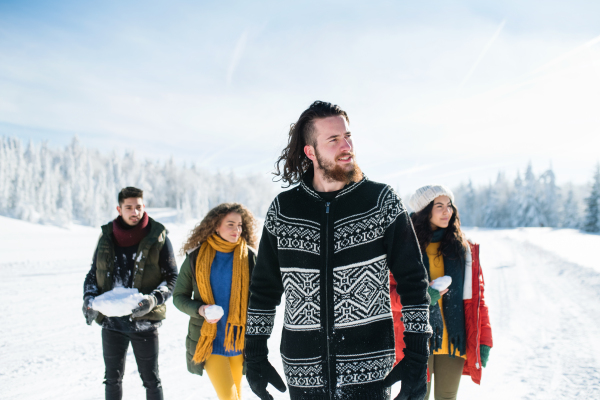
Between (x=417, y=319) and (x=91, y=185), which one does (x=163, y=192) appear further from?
(x=417, y=319)

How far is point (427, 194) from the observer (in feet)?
11.3

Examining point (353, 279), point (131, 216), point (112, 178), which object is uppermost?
point (112, 178)

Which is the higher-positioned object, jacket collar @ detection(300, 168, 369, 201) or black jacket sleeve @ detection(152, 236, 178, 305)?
jacket collar @ detection(300, 168, 369, 201)

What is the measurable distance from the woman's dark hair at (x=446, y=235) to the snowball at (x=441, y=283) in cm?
32

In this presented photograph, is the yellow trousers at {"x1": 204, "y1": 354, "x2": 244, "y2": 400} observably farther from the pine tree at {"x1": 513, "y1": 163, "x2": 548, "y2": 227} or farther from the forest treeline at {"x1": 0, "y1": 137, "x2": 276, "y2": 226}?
the pine tree at {"x1": 513, "y1": 163, "x2": 548, "y2": 227}

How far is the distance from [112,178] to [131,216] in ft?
287

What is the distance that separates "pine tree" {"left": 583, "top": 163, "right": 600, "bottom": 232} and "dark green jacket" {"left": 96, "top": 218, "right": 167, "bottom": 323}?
53.3 metres

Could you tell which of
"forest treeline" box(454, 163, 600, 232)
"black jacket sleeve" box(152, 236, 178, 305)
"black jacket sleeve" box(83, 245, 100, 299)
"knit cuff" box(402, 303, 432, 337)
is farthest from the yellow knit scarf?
"forest treeline" box(454, 163, 600, 232)

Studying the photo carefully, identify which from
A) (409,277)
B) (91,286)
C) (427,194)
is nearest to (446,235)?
(427,194)

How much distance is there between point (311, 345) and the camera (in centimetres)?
191

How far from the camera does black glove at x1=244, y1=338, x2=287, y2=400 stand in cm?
205

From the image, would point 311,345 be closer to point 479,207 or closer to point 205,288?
point 205,288

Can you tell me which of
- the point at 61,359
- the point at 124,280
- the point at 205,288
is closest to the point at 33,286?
the point at 61,359

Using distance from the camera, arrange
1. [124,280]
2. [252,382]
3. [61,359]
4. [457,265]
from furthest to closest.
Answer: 1. [61,359]
2. [124,280]
3. [457,265]
4. [252,382]
